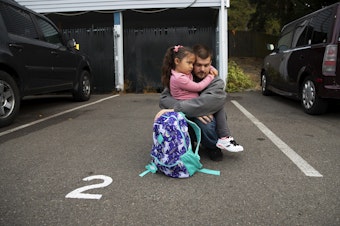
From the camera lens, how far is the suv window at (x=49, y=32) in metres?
6.26

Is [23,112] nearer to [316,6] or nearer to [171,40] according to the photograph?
[171,40]

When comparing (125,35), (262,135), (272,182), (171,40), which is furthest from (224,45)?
(272,182)

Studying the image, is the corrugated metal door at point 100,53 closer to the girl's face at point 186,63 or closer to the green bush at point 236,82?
the green bush at point 236,82

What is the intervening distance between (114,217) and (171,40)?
844cm

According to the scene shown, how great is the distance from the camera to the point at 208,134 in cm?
331

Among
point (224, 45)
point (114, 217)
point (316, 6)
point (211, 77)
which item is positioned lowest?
point (114, 217)

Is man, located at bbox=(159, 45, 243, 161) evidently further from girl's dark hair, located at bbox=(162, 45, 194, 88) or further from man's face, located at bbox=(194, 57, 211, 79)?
girl's dark hair, located at bbox=(162, 45, 194, 88)

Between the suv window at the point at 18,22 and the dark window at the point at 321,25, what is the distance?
4864mm

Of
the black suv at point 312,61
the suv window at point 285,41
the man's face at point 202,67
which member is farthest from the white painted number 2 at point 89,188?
the suv window at point 285,41

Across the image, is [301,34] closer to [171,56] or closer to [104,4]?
[171,56]

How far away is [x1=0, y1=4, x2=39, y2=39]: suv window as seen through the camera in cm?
513

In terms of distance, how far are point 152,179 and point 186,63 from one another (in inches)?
44.9

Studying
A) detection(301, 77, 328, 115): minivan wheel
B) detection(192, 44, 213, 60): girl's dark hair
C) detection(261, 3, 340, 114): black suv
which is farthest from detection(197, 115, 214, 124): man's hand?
detection(301, 77, 328, 115): minivan wheel

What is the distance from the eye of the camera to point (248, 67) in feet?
51.7
